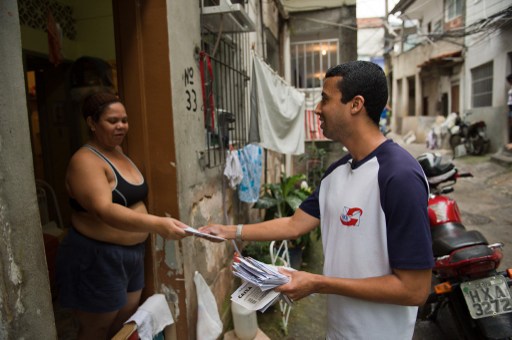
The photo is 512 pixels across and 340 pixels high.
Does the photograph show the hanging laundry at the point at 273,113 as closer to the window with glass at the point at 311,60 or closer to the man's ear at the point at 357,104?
the man's ear at the point at 357,104

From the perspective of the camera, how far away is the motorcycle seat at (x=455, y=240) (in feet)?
10.0

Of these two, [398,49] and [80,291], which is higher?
[398,49]

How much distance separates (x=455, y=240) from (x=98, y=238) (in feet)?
9.49

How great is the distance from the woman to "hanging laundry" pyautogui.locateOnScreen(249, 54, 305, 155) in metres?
2.51

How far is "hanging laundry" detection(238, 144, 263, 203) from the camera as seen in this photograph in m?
4.05

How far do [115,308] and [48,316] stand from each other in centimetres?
92

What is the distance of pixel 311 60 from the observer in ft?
32.3

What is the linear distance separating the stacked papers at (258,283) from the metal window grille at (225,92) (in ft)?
5.60

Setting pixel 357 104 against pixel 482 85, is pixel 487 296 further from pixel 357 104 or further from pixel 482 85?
pixel 482 85

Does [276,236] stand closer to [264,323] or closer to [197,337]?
[197,337]

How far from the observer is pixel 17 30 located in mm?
1214

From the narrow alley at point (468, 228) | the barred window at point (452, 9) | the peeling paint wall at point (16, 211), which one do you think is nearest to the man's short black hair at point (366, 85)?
the peeling paint wall at point (16, 211)

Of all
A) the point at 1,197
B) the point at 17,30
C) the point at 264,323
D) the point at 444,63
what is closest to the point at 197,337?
the point at 264,323

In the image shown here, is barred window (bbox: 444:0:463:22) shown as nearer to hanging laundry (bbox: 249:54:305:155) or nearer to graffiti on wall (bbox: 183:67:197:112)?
hanging laundry (bbox: 249:54:305:155)
